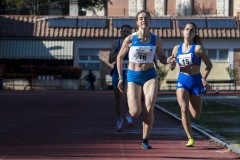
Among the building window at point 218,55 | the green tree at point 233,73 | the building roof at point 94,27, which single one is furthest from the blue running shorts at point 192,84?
the building window at point 218,55

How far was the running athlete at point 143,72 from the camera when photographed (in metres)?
11.3

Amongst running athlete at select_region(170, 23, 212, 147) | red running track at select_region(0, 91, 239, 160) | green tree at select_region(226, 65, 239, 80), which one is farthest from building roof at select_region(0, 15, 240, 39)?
running athlete at select_region(170, 23, 212, 147)

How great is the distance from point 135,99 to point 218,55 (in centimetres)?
4472

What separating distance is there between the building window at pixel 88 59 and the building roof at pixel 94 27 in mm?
1657

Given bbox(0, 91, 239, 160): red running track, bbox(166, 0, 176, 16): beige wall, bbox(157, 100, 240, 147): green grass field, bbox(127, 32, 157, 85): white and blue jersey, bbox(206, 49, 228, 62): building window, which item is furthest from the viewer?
bbox(166, 0, 176, 16): beige wall

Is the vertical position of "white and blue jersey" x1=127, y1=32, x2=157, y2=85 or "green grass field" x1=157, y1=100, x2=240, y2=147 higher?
"white and blue jersey" x1=127, y1=32, x2=157, y2=85

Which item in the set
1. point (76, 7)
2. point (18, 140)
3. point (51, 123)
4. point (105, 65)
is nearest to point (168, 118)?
point (51, 123)

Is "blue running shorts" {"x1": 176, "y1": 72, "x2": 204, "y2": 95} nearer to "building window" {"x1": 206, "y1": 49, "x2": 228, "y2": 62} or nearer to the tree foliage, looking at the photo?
"building window" {"x1": 206, "y1": 49, "x2": 228, "y2": 62}

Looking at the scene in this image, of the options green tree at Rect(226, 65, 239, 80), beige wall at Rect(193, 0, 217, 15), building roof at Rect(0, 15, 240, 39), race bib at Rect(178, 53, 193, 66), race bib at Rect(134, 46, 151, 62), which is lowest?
green tree at Rect(226, 65, 239, 80)

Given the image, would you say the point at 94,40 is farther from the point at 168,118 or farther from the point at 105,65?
the point at 168,118

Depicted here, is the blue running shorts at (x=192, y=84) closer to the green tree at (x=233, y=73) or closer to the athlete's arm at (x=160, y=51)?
the athlete's arm at (x=160, y=51)

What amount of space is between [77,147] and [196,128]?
13.2 feet

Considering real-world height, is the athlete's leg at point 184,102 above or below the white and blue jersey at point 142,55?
below

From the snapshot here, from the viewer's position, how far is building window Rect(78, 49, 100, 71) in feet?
180
